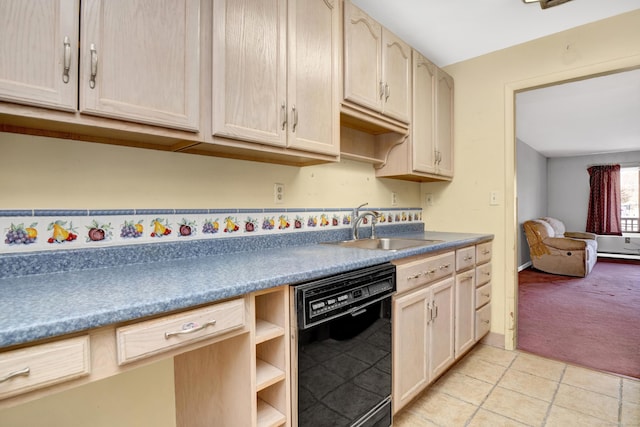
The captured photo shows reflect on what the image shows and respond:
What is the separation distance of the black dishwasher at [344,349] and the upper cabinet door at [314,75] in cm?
69

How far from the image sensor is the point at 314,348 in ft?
3.98

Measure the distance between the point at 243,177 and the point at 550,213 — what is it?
27.5 ft

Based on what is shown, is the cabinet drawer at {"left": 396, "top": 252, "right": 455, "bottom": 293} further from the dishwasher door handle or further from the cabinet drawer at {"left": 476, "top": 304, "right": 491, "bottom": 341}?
the cabinet drawer at {"left": 476, "top": 304, "right": 491, "bottom": 341}

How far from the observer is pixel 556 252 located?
17.6 ft

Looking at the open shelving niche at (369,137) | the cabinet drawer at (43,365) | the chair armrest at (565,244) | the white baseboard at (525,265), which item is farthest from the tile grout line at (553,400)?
the white baseboard at (525,265)

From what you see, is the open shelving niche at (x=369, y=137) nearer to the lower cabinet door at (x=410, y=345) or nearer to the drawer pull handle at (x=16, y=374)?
the lower cabinet door at (x=410, y=345)

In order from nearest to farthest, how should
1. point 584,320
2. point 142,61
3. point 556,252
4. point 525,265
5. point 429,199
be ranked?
1. point 142,61
2. point 429,199
3. point 584,320
4. point 556,252
5. point 525,265

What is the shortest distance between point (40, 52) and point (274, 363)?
1.18m

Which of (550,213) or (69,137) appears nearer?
(69,137)

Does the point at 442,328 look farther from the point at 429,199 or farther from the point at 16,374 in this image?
the point at 16,374

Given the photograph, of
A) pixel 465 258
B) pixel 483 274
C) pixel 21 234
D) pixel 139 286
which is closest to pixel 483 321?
pixel 483 274

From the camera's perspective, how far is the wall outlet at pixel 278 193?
1.86 m

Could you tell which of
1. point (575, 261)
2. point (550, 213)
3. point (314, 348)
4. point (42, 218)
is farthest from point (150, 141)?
point (550, 213)

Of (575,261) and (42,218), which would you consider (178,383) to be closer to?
(42,218)
